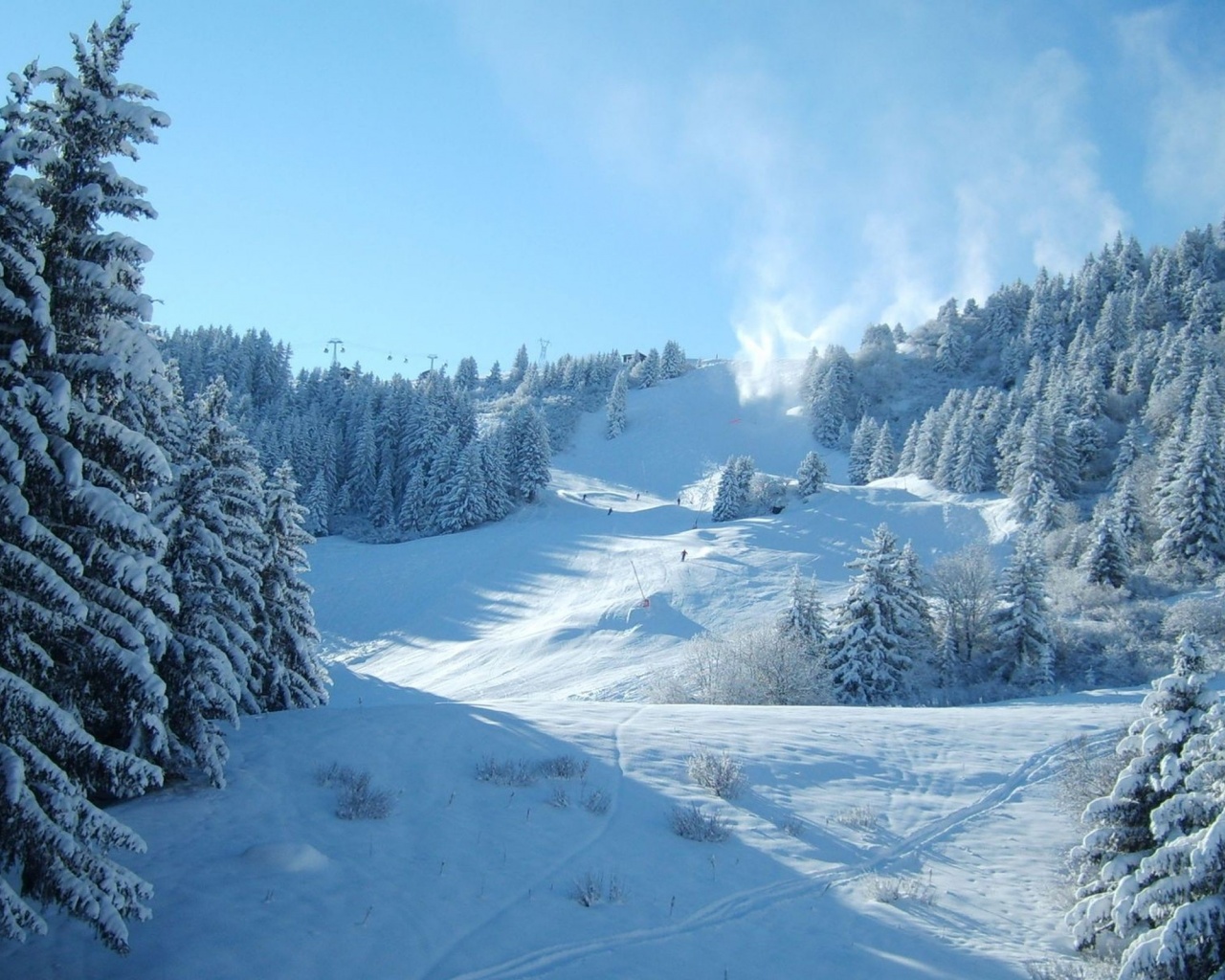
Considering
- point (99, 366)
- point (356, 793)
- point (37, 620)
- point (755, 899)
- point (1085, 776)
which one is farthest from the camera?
point (1085, 776)

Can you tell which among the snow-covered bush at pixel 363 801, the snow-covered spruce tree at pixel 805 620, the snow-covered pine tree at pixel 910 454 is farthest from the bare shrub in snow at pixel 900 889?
the snow-covered pine tree at pixel 910 454

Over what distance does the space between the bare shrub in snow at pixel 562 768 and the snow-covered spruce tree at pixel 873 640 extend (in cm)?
2149

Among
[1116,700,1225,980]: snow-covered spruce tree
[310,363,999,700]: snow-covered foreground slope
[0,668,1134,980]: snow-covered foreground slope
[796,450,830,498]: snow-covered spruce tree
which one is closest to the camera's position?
[1116,700,1225,980]: snow-covered spruce tree

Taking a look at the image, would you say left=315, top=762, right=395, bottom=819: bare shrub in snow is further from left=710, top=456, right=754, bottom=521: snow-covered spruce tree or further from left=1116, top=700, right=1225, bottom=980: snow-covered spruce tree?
left=710, top=456, right=754, bottom=521: snow-covered spruce tree

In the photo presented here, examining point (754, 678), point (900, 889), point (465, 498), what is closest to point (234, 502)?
point (900, 889)

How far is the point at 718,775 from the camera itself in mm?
13070

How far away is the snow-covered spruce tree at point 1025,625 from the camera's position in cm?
3422

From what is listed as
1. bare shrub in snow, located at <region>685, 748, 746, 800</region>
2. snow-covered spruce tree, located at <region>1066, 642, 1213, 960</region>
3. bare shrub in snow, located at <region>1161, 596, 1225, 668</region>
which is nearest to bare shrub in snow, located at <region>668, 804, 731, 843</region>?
bare shrub in snow, located at <region>685, 748, 746, 800</region>

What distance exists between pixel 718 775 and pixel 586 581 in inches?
1557

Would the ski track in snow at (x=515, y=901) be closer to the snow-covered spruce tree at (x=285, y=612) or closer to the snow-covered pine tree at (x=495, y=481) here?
the snow-covered spruce tree at (x=285, y=612)

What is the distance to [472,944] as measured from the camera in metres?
7.89

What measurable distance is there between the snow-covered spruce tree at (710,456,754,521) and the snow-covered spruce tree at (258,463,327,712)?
179 feet

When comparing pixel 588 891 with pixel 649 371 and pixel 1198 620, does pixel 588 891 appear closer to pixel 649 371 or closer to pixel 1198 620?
pixel 1198 620

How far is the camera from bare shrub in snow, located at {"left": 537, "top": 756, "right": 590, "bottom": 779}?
505 inches
